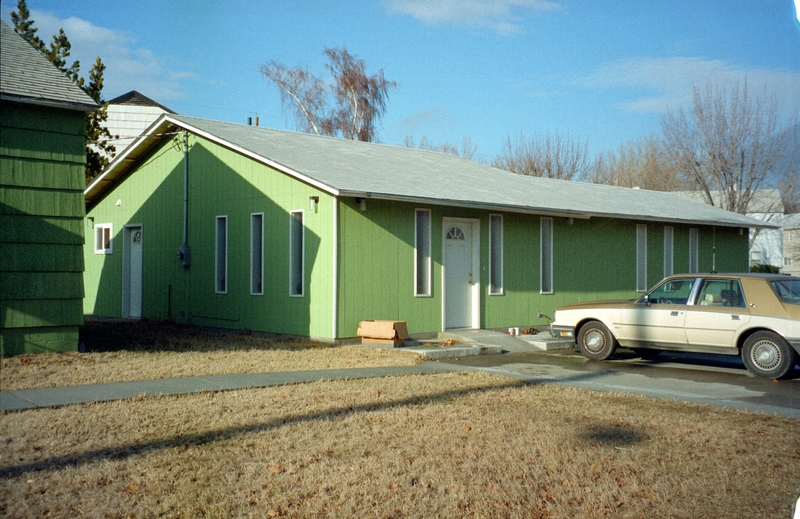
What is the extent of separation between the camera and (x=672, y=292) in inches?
525

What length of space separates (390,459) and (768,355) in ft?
26.1

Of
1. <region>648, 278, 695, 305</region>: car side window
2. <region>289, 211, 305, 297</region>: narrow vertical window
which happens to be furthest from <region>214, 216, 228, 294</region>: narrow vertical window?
<region>648, 278, 695, 305</region>: car side window

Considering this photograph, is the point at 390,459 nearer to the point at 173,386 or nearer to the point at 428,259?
the point at 173,386

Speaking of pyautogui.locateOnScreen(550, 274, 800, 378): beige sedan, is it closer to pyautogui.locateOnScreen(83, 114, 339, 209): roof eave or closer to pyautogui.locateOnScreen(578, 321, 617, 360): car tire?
pyautogui.locateOnScreen(578, 321, 617, 360): car tire

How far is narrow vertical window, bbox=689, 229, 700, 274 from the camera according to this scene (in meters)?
24.0

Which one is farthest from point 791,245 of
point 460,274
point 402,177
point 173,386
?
point 173,386

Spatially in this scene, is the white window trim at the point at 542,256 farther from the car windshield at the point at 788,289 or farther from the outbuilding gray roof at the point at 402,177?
the car windshield at the point at 788,289

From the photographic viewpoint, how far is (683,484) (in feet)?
20.0

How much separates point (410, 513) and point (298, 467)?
134cm

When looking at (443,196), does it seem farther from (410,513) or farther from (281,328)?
(410,513)

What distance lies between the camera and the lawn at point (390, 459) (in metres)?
5.54

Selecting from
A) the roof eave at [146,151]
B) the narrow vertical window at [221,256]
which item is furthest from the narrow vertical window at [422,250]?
the narrow vertical window at [221,256]

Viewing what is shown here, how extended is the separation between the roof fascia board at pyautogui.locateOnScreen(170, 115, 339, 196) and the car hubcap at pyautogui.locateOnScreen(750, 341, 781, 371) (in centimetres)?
775

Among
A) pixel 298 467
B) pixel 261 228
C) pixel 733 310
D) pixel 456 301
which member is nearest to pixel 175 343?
pixel 261 228
